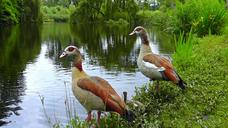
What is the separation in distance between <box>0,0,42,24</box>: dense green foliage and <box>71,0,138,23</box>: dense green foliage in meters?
7.80

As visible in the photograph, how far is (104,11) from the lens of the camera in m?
81.1

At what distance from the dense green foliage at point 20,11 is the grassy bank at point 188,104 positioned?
196ft

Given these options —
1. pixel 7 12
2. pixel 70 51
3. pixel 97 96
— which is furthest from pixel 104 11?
pixel 97 96

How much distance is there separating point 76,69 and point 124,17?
71.4 m

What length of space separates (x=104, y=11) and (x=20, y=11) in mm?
15291

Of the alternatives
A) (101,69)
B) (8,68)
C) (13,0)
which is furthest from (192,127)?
(13,0)

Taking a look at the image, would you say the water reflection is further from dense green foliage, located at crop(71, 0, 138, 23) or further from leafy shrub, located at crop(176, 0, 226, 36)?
dense green foliage, located at crop(71, 0, 138, 23)

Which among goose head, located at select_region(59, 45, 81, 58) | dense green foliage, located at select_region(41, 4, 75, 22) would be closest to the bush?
dense green foliage, located at select_region(41, 4, 75, 22)

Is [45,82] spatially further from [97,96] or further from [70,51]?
[97,96]

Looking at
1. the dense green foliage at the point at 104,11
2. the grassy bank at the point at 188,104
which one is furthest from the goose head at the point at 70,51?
the dense green foliage at the point at 104,11

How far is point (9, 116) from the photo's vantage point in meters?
10.8

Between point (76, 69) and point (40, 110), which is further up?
point (76, 69)

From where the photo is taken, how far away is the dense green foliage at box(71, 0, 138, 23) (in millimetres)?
78375

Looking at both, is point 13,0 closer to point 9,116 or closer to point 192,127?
point 9,116
